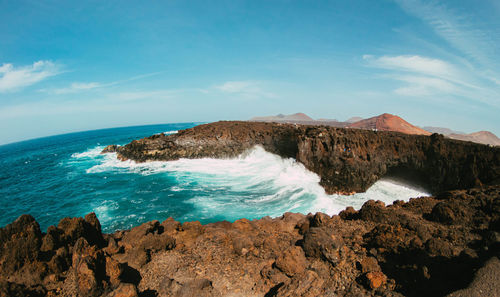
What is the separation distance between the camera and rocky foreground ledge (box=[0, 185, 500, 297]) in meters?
4.17

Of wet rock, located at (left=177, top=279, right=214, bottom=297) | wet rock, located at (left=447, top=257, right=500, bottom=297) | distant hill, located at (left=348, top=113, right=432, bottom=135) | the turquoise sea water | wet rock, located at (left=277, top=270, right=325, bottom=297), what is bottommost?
the turquoise sea water

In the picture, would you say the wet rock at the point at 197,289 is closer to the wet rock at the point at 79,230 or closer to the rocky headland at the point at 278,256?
the rocky headland at the point at 278,256

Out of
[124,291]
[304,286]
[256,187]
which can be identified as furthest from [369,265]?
[256,187]

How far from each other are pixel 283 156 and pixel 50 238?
20.6m

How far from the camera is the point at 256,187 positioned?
55.4 feet

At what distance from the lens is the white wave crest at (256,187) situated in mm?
13173

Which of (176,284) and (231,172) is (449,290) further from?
(231,172)

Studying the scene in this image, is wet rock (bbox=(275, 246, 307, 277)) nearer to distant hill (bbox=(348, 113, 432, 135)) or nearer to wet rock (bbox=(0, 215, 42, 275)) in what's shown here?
wet rock (bbox=(0, 215, 42, 275))

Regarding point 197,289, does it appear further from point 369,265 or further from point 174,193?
point 174,193

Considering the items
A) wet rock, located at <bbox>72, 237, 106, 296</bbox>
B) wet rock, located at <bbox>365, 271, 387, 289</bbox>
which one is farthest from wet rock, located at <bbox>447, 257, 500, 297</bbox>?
wet rock, located at <bbox>72, 237, 106, 296</bbox>

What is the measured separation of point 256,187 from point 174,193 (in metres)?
6.83

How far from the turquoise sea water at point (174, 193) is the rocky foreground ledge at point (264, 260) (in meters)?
5.82

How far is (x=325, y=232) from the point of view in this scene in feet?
18.6

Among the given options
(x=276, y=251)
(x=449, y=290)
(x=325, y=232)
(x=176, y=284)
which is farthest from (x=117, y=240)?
(x=449, y=290)
